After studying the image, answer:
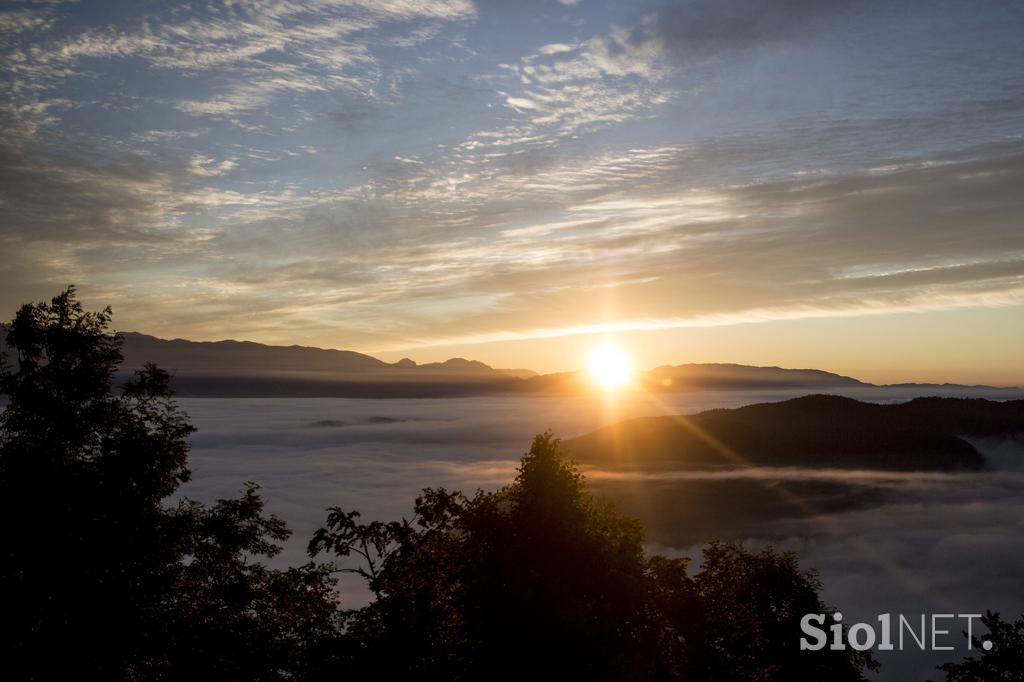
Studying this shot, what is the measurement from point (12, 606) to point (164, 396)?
255 inches

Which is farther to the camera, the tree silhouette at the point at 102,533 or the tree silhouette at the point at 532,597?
the tree silhouette at the point at 532,597

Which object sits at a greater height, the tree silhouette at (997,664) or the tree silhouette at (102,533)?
the tree silhouette at (102,533)

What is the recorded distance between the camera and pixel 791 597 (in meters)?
42.2

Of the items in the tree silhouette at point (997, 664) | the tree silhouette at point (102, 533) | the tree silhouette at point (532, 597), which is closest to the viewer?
the tree silhouette at point (102, 533)

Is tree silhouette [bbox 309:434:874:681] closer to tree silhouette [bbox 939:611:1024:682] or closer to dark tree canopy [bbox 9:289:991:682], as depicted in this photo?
dark tree canopy [bbox 9:289:991:682]

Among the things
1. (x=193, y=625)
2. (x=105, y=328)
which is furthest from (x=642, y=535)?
(x=105, y=328)

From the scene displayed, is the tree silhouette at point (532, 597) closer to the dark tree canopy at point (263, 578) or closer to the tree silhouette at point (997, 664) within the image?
the dark tree canopy at point (263, 578)

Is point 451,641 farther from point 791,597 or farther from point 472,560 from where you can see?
point 791,597

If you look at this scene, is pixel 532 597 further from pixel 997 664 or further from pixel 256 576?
pixel 997 664

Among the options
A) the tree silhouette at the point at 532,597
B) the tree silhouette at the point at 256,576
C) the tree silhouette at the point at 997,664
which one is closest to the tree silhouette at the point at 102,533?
the tree silhouette at the point at 256,576

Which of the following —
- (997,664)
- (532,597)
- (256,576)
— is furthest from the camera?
(256,576)

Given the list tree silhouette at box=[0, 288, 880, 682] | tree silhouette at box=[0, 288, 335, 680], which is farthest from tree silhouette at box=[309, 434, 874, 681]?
tree silhouette at box=[0, 288, 335, 680]

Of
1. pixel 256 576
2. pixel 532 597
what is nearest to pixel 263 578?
pixel 256 576

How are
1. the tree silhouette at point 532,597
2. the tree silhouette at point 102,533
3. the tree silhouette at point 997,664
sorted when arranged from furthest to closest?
the tree silhouette at point 997,664 → the tree silhouette at point 532,597 → the tree silhouette at point 102,533
